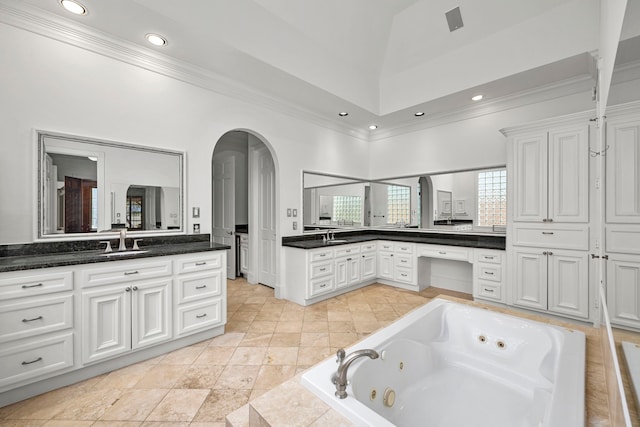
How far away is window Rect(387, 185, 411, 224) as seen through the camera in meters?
4.86

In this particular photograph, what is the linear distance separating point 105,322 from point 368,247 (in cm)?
336

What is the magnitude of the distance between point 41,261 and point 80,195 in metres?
0.67

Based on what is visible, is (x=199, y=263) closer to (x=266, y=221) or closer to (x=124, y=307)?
(x=124, y=307)

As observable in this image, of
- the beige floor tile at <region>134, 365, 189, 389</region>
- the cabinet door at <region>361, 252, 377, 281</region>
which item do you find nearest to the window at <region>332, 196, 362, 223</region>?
the cabinet door at <region>361, 252, 377, 281</region>

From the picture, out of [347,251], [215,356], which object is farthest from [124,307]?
[347,251]

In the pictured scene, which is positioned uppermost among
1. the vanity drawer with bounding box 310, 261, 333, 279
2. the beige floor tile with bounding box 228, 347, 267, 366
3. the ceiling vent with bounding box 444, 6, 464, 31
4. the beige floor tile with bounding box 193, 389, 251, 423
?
the ceiling vent with bounding box 444, 6, 464, 31

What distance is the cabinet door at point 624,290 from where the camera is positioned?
605mm

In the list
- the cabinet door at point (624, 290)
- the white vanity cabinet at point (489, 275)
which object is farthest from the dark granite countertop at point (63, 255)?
the white vanity cabinet at point (489, 275)

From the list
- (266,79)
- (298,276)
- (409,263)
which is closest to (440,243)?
(409,263)

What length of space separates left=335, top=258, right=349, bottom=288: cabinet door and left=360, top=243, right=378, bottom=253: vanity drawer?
42 centimetres

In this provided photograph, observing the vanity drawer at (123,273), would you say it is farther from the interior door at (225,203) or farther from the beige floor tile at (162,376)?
the interior door at (225,203)

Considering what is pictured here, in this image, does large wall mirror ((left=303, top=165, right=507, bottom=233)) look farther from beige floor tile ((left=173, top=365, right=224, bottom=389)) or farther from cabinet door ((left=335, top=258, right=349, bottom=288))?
beige floor tile ((left=173, top=365, right=224, bottom=389))

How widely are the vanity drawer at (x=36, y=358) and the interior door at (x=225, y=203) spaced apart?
310cm

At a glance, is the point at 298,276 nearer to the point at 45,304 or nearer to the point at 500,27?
the point at 45,304
